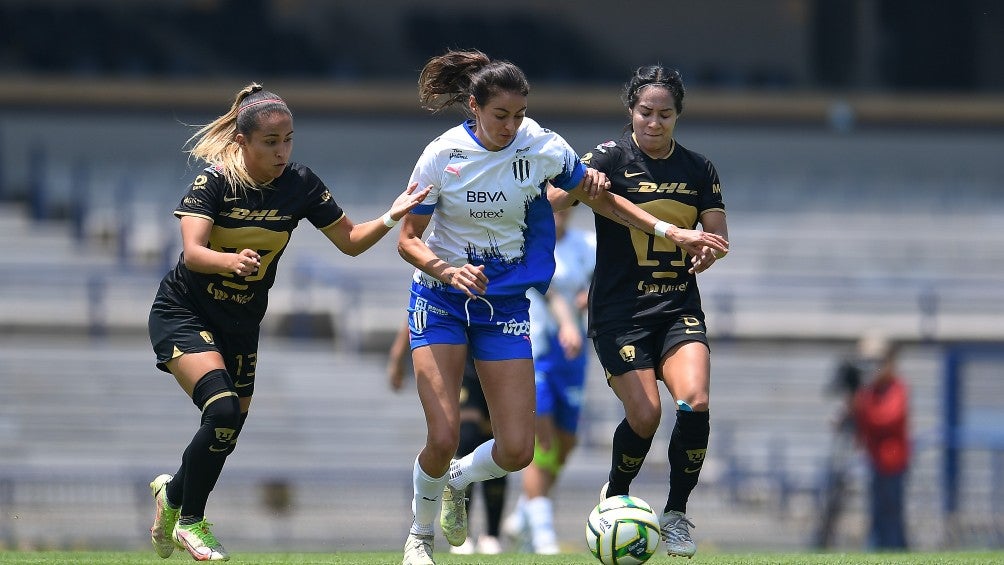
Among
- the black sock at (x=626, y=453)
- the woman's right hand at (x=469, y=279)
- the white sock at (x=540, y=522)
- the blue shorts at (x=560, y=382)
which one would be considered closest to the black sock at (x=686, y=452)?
the black sock at (x=626, y=453)

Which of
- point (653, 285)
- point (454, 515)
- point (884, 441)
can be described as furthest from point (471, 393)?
point (884, 441)

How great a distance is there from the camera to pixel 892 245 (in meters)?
21.6

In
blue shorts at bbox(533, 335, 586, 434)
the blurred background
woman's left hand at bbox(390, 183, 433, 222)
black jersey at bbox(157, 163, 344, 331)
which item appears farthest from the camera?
the blurred background

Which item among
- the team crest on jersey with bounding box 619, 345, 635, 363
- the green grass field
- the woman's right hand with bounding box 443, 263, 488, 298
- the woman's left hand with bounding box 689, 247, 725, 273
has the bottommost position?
the green grass field

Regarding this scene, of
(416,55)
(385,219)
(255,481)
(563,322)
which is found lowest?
(255,481)

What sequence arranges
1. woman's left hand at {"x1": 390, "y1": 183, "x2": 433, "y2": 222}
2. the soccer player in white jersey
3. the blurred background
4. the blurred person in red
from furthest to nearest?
the blurred background
the blurred person in red
the soccer player in white jersey
woman's left hand at {"x1": 390, "y1": 183, "x2": 433, "y2": 222}

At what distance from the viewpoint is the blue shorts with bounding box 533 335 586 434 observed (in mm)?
9062

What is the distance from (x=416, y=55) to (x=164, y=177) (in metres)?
5.56

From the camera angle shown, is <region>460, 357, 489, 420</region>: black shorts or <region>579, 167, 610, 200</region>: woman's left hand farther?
<region>460, 357, 489, 420</region>: black shorts

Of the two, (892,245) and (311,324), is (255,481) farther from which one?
(892,245)

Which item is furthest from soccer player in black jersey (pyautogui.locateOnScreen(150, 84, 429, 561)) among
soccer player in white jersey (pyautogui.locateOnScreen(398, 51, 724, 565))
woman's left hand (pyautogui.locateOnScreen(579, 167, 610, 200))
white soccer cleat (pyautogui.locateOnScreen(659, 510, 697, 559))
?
white soccer cleat (pyautogui.locateOnScreen(659, 510, 697, 559))

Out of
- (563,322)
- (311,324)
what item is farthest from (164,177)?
(563,322)

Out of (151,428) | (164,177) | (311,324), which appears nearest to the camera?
(151,428)

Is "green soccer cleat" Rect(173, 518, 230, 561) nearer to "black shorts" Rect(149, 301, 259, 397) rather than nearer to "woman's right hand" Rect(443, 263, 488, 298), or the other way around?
"black shorts" Rect(149, 301, 259, 397)
